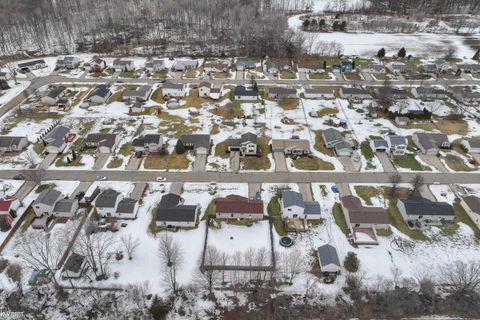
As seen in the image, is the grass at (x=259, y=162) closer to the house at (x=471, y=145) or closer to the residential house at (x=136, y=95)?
the residential house at (x=136, y=95)

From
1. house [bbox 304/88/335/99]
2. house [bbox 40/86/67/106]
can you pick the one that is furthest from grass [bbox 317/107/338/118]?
house [bbox 40/86/67/106]

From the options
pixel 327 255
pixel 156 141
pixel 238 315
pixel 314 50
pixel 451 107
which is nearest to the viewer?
pixel 238 315

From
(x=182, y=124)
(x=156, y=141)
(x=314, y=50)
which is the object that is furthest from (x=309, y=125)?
(x=314, y=50)

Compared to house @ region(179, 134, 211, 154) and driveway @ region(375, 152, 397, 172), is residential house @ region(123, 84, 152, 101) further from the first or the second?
driveway @ region(375, 152, 397, 172)

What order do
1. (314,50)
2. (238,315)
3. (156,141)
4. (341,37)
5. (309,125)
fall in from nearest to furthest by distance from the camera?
(238,315) → (156,141) → (309,125) → (314,50) → (341,37)

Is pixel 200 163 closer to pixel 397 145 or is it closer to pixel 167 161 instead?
pixel 167 161

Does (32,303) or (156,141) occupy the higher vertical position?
(156,141)

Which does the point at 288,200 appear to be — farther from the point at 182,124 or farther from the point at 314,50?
the point at 314,50

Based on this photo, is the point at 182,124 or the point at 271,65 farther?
the point at 271,65
